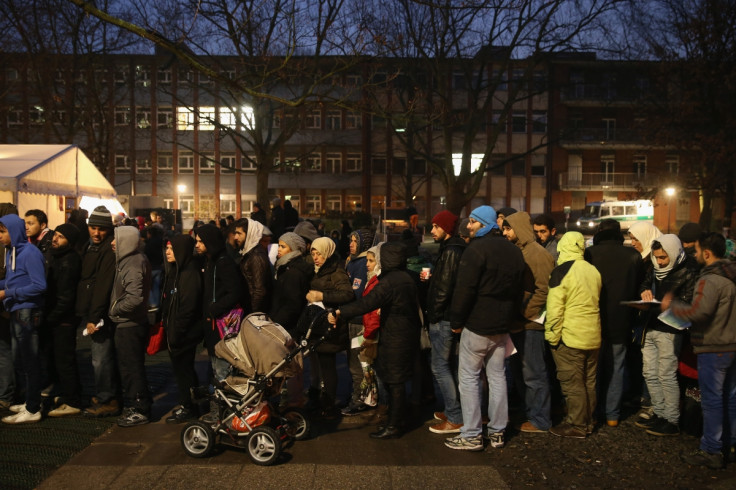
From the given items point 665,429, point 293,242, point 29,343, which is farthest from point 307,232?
point 665,429

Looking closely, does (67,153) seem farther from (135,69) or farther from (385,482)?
(135,69)

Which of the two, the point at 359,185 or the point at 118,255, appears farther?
the point at 359,185

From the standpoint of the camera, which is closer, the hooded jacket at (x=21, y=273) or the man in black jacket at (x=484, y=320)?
the man in black jacket at (x=484, y=320)

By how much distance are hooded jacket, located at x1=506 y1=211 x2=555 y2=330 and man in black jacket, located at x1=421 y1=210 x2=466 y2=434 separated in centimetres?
66

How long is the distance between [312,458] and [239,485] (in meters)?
0.73

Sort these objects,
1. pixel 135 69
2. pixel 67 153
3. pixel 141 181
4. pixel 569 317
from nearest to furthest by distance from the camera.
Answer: pixel 569 317
pixel 67 153
pixel 135 69
pixel 141 181

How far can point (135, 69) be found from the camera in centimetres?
4303

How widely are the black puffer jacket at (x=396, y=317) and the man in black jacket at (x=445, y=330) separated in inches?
9.6

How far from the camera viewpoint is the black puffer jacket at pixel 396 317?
572 cm

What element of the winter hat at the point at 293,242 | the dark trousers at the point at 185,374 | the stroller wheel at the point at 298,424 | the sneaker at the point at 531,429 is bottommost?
the sneaker at the point at 531,429

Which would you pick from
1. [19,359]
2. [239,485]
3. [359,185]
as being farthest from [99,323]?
[359,185]

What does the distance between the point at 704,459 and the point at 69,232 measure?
6.11 metres

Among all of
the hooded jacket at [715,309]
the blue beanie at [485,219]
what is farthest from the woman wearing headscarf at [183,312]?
the hooded jacket at [715,309]

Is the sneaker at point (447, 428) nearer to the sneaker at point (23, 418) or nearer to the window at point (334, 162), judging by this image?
the sneaker at point (23, 418)
